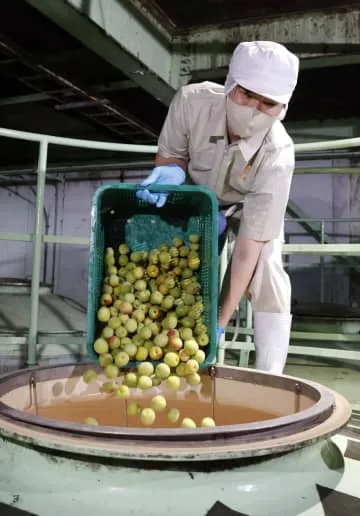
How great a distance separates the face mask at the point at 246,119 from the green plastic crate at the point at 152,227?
0.78ft

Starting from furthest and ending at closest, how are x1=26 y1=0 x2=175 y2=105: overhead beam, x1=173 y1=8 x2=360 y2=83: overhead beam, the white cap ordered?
x1=173 y1=8 x2=360 y2=83: overhead beam → x1=26 y1=0 x2=175 y2=105: overhead beam → the white cap

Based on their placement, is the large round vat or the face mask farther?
the face mask


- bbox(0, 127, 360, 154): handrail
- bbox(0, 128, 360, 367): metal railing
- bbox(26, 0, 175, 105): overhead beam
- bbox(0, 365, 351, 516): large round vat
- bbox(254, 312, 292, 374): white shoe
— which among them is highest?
bbox(26, 0, 175, 105): overhead beam

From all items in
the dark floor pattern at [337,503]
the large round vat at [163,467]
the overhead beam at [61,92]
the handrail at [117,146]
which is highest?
the overhead beam at [61,92]

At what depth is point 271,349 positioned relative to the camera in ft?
5.63

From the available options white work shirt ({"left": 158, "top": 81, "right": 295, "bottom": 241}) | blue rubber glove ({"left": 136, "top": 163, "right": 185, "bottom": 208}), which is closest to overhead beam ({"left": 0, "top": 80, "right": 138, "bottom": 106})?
white work shirt ({"left": 158, "top": 81, "right": 295, "bottom": 241})

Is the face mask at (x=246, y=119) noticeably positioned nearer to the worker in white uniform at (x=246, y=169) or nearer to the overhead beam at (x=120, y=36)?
the worker in white uniform at (x=246, y=169)

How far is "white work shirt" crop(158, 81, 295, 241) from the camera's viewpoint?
1.60 metres

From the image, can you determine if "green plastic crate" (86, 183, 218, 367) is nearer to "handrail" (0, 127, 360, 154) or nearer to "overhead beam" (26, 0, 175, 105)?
"handrail" (0, 127, 360, 154)

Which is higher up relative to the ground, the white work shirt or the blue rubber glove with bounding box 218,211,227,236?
the white work shirt

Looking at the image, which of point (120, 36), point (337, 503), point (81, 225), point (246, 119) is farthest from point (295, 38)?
point (81, 225)

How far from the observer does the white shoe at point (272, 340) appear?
5.60 feet

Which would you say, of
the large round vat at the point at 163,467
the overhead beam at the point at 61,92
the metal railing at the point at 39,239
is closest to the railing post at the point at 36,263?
the metal railing at the point at 39,239

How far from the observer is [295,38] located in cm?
388
